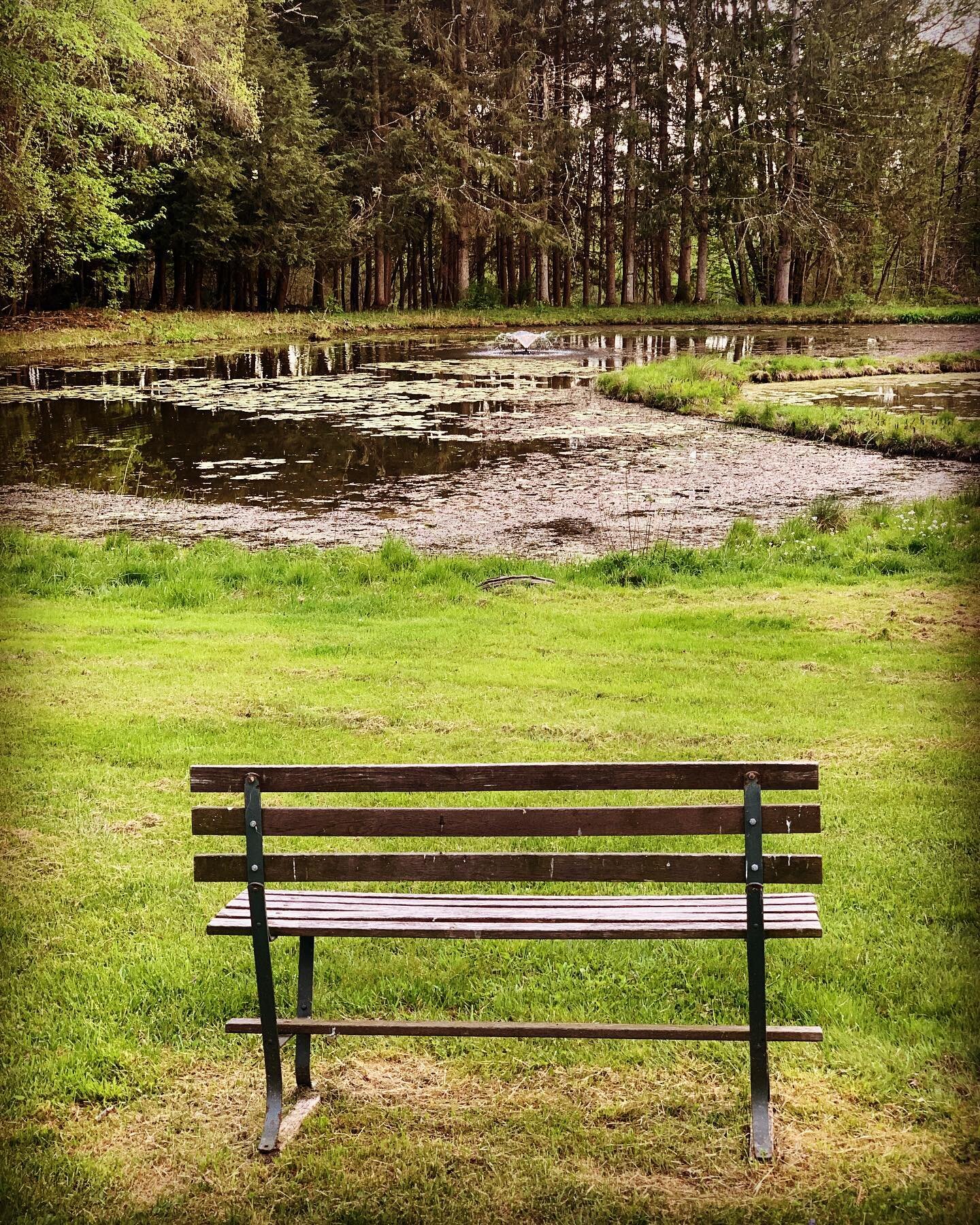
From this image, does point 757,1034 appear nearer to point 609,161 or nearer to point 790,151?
point 790,151

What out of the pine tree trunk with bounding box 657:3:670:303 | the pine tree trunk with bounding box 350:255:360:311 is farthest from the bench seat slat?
the pine tree trunk with bounding box 350:255:360:311

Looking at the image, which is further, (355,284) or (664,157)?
(355,284)

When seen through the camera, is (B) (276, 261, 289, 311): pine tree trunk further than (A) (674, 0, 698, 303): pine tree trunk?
Yes

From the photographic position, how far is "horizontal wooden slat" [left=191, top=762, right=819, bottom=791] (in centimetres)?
297

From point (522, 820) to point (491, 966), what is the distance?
4.77 ft

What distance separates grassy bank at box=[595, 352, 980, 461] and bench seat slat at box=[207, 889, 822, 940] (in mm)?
15916

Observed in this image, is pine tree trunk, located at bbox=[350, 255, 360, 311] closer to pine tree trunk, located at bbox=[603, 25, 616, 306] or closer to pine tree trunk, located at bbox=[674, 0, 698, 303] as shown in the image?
pine tree trunk, located at bbox=[603, 25, 616, 306]

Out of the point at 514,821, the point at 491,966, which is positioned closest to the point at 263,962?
the point at 514,821

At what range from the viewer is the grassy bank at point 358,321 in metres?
38.1

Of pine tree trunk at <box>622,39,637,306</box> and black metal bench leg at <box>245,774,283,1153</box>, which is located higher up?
pine tree trunk at <box>622,39,637,306</box>

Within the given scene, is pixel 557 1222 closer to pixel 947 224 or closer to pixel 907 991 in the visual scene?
pixel 907 991

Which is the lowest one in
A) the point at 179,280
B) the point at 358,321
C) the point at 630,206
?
the point at 358,321

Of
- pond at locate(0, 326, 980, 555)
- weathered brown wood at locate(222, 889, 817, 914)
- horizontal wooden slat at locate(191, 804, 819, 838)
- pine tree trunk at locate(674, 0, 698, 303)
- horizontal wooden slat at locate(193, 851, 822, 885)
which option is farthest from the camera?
pine tree trunk at locate(674, 0, 698, 303)

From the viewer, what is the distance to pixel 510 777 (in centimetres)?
306
